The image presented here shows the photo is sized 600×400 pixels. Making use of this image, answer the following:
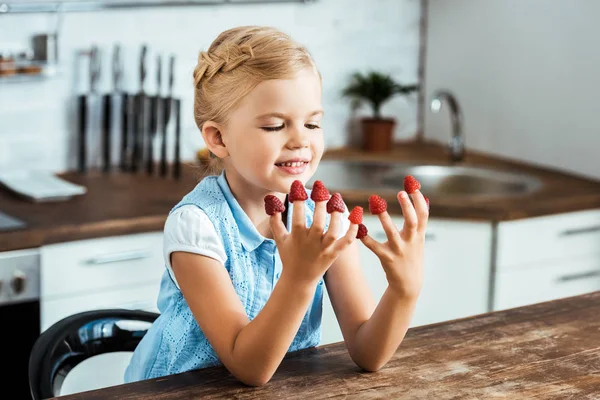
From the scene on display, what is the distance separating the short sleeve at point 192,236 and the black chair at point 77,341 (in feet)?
0.84

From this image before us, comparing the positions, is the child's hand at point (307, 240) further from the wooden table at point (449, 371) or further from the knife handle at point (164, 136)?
the knife handle at point (164, 136)

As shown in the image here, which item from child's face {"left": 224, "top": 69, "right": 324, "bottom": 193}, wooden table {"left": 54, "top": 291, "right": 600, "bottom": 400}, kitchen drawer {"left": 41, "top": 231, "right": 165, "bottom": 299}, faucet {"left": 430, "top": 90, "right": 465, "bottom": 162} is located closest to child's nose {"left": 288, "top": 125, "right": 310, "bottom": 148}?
child's face {"left": 224, "top": 69, "right": 324, "bottom": 193}

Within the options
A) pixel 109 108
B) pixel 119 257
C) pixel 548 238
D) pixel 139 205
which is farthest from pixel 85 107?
pixel 548 238

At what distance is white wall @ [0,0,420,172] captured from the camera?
2814 millimetres

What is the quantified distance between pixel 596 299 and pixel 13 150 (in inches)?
74.1

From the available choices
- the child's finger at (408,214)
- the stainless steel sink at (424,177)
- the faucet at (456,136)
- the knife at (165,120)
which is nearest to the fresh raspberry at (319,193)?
the child's finger at (408,214)

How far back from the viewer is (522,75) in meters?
3.17

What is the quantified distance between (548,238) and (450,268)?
0.30 meters

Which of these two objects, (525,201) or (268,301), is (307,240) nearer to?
(268,301)

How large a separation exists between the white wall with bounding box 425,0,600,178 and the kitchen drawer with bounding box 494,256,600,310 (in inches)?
13.6

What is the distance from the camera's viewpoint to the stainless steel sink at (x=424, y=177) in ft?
10.2

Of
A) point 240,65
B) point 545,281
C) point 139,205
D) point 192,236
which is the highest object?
point 240,65

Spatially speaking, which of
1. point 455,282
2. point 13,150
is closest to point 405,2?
point 455,282

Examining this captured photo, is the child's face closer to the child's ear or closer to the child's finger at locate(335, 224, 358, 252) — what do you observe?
the child's ear
